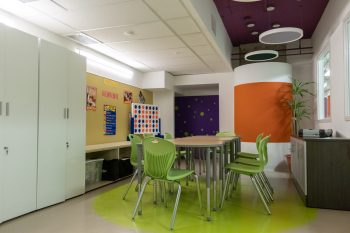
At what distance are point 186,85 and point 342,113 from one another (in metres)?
4.77

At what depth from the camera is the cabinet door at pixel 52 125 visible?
3.46 metres

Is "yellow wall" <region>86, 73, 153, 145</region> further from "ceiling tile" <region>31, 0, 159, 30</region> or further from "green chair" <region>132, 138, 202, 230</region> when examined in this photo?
"green chair" <region>132, 138, 202, 230</region>

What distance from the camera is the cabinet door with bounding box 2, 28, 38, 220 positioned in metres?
3.02

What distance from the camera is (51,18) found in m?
3.69

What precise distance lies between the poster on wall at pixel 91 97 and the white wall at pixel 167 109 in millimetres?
2890

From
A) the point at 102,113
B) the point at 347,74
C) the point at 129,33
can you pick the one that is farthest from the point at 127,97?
the point at 347,74

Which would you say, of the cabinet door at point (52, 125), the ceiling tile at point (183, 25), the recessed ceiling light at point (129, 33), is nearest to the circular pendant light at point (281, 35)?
the ceiling tile at point (183, 25)

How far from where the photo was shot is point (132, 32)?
4262mm

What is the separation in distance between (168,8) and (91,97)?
2834 mm

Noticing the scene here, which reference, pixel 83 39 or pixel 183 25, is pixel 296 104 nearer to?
pixel 183 25

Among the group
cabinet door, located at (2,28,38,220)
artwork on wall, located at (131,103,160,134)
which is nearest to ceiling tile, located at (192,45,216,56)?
artwork on wall, located at (131,103,160,134)

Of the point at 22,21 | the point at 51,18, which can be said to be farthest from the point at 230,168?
the point at 22,21

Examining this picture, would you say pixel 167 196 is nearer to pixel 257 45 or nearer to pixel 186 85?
pixel 186 85

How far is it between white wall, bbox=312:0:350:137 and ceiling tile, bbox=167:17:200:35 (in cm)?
226
